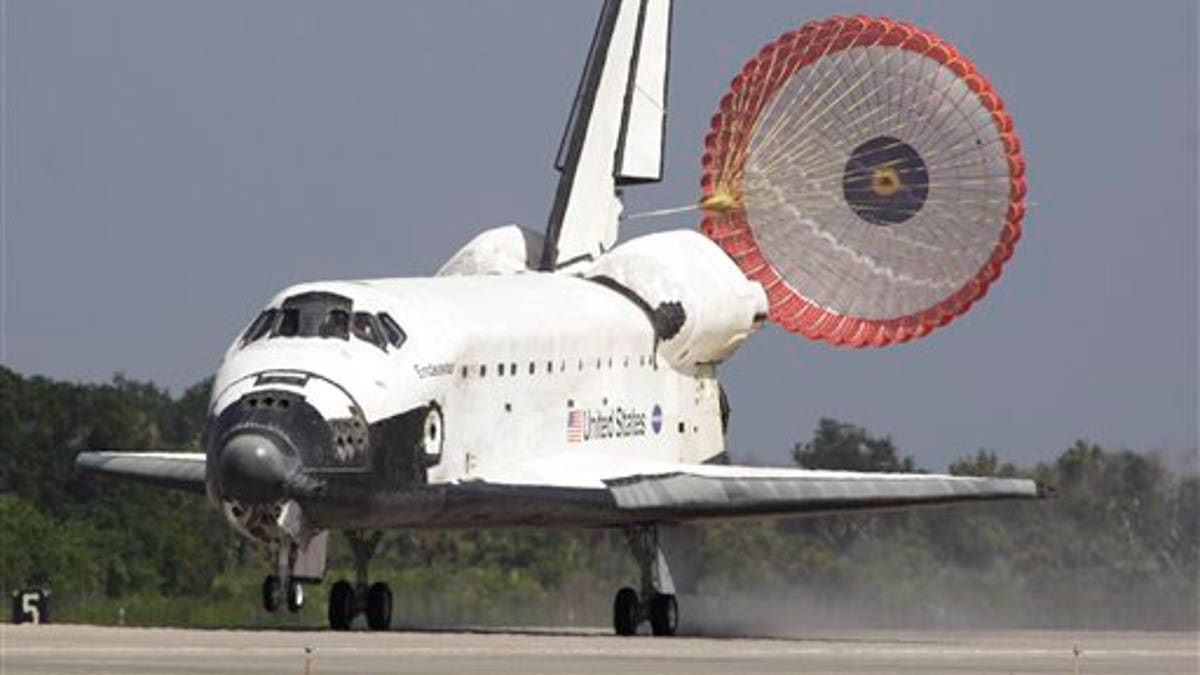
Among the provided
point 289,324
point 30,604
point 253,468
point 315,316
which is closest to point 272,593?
point 253,468

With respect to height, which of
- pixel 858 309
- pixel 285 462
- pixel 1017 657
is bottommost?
pixel 1017 657

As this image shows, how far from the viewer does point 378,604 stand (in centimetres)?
3531

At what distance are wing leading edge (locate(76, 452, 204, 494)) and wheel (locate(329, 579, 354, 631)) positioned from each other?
1.75 m

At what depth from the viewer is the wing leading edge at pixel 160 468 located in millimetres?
36000

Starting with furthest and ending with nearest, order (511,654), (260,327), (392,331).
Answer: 1. (392,331)
2. (260,327)
3. (511,654)

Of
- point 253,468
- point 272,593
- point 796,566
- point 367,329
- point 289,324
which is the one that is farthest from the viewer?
point 796,566

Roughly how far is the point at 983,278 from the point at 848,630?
4.54 meters

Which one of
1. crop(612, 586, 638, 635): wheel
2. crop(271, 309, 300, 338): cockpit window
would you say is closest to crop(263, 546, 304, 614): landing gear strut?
crop(271, 309, 300, 338): cockpit window

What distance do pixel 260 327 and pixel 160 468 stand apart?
163 inches

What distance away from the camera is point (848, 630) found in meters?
41.6

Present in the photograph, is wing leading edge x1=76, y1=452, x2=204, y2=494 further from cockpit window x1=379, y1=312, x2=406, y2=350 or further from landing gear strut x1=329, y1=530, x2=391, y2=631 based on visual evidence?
cockpit window x1=379, y1=312, x2=406, y2=350

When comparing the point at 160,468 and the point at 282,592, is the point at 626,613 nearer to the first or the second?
the point at 282,592

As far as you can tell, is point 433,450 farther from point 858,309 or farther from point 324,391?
point 858,309

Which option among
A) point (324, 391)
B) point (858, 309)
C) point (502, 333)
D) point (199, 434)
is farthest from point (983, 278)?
point (199, 434)
